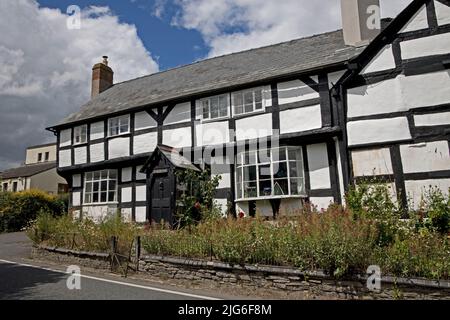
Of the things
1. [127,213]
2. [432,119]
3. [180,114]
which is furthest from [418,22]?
[127,213]

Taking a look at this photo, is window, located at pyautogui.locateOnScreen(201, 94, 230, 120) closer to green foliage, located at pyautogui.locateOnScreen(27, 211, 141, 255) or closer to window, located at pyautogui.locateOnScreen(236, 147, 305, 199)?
window, located at pyautogui.locateOnScreen(236, 147, 305, 199)

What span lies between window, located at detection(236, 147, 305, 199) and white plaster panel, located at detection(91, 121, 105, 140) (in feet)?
24.9

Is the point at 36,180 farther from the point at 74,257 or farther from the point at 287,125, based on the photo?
the point at 287,125

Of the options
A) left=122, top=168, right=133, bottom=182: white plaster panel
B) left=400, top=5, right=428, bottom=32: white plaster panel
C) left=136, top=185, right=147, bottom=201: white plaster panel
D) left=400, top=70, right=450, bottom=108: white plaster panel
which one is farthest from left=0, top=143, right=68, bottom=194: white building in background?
left=400, top=5, right=428, bottom=32: white plaster panel

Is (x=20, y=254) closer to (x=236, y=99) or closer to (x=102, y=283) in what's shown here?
(x=102, y=283)

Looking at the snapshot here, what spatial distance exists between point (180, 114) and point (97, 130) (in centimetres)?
497

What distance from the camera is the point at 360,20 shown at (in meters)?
13.2

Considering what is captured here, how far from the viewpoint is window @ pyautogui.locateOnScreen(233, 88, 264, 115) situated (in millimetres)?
12663

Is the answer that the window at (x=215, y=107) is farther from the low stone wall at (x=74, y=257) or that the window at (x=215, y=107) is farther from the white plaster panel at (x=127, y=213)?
the low stone wall at (x=74, y=257)

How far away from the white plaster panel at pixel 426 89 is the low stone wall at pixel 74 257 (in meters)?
9.78

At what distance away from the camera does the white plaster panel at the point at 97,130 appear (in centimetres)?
1623

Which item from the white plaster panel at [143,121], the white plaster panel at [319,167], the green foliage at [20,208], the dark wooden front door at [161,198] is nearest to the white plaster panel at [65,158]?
the green foliage at [20,208]
